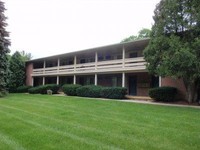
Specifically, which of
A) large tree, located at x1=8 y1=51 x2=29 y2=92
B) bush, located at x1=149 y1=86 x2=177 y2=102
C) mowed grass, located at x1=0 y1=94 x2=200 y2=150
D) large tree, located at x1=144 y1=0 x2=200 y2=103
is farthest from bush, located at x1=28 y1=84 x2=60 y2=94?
mowed grass, located at x1=0 y1=94 x2=200 y2=150

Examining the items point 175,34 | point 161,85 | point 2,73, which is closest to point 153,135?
point 175,34

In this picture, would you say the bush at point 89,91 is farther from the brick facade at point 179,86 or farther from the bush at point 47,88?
the brick facade at point 179,86

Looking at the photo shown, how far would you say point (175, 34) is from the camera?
15531 mm

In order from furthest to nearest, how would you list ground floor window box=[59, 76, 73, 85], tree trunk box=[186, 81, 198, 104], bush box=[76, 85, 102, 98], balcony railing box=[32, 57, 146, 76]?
ground floor window box=[59, 76, 73, 85] < bush box=[76, 85, 102, 98] < balcony railing box=[32, 57, 146, 76] < tree trunk box=[186, 81, 198, 104]

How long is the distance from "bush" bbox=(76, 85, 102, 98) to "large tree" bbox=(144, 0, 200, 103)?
256 inches

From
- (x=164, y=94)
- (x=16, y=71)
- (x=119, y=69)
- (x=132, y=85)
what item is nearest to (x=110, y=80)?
(x=132, y=85)

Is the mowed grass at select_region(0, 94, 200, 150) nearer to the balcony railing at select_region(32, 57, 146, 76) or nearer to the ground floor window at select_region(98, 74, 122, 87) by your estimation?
the balcony railing at select_region(32, 57, 146, 76)

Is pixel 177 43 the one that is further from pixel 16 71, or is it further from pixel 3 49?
pixel 16 71

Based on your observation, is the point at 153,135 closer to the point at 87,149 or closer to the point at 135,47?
the point at 87,149

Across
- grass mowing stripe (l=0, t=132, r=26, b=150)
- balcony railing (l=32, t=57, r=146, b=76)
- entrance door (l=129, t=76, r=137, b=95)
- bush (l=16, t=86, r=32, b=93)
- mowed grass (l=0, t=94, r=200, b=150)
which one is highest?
balcony railing (l=32, t=57, r=146, b=76)

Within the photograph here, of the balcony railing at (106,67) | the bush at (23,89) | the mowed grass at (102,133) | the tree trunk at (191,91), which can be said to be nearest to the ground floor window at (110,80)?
the balcony railing at (106,67)

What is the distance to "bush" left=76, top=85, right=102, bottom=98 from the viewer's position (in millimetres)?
21141

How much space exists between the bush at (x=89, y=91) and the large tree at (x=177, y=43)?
6493 millimetres

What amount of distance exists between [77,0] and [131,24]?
35.6 metres
